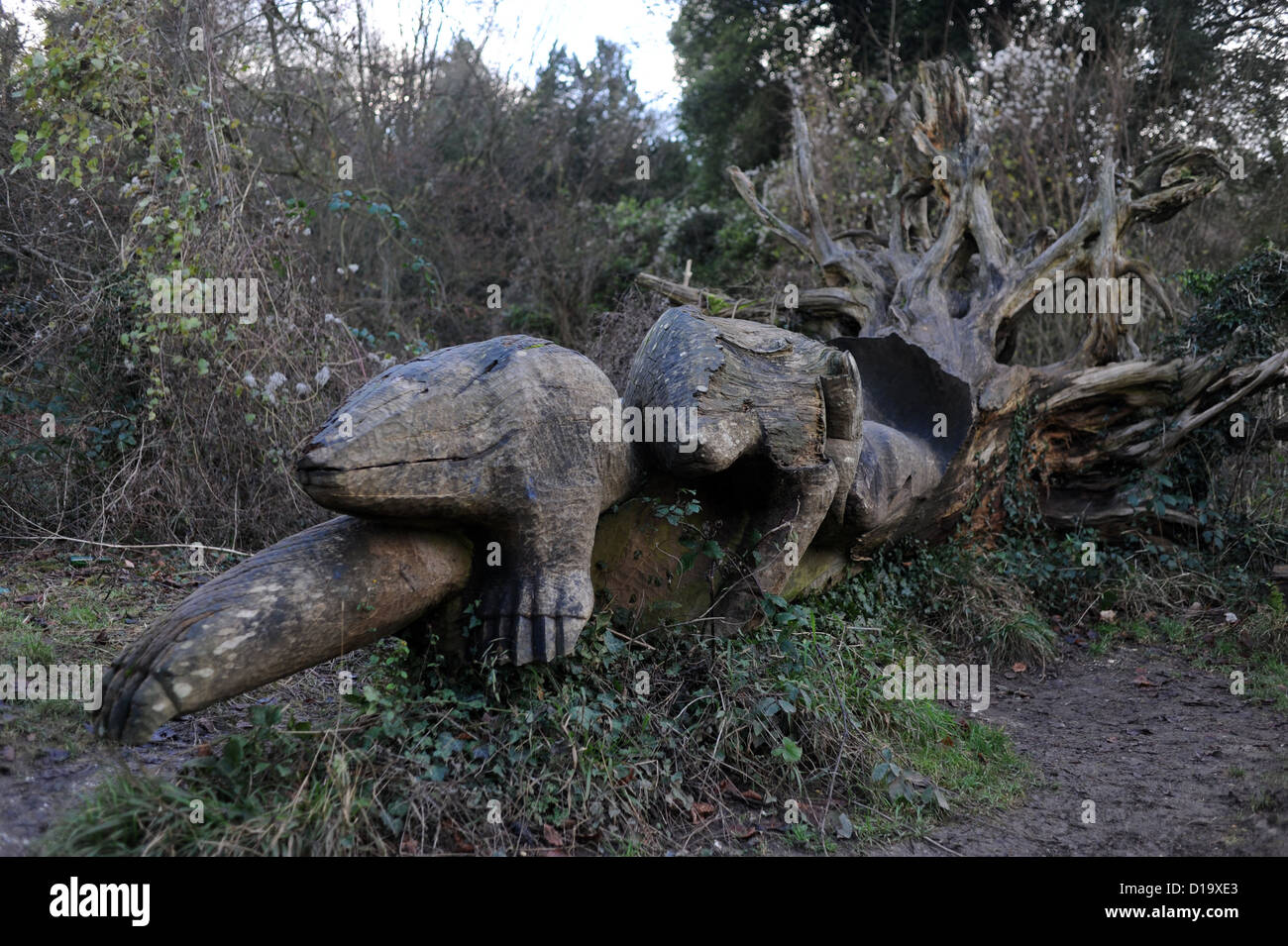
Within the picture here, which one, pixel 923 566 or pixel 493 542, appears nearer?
pixel 493 542

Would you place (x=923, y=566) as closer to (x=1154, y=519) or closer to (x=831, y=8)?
(x=1154, y=519)

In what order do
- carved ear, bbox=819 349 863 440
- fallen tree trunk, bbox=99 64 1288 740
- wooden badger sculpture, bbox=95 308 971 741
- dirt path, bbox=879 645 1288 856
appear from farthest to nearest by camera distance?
carved ear, bbox=819 349 863 440
dirt path, bbox=879 645 1288 856
fallen tree trunk, bbox=99 64 1288 740
wooden badger sculpture, bbox=95 308 971 741

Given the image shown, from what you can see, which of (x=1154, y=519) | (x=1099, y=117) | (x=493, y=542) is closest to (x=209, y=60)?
(x=493, y=542)

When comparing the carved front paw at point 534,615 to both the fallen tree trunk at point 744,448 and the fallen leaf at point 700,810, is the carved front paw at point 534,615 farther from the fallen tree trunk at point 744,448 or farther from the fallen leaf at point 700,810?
the fallen leaf at point 700,810

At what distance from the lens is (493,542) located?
3.60 m

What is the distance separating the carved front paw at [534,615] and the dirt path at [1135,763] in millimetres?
1385

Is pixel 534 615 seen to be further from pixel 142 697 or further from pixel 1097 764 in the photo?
pixel 1097 764

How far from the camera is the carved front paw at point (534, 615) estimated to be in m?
3.47

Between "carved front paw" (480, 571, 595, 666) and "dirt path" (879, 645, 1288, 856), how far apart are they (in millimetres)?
1385

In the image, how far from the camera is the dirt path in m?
3.65

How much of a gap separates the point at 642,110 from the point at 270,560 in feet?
45.9

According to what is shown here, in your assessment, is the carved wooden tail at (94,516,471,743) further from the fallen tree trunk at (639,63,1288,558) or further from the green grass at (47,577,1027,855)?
the fallen tree trunk at (639,63,1288,558)

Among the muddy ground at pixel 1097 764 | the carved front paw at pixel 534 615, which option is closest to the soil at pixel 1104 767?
the muddy ground at pixel 1097 764

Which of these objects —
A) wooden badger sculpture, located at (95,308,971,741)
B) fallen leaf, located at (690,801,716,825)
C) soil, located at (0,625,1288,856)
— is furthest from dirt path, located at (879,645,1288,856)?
wooden badger sculpture, located at (95,308,971,741)
